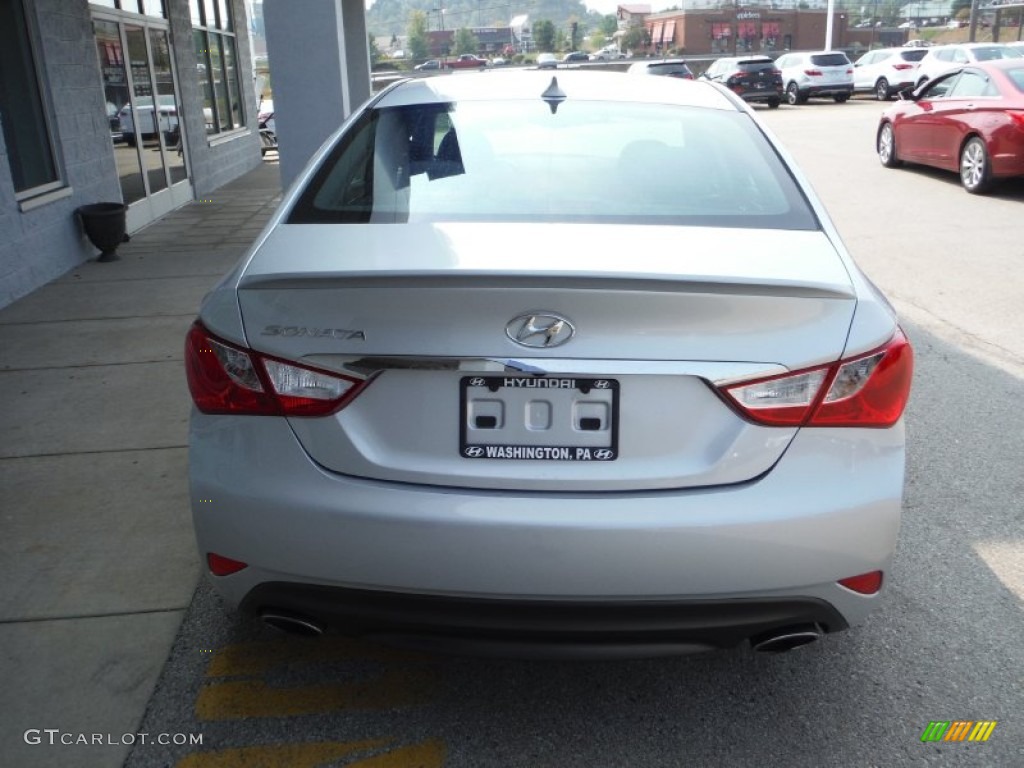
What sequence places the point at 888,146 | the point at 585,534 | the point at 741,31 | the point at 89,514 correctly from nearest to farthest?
the point at 585,534 < the point at 89,514 < the point at 888,146 < the point at 741,31

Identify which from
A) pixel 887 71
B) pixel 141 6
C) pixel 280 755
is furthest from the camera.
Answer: pixel 887 71

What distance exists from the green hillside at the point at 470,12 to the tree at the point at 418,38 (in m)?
22.8

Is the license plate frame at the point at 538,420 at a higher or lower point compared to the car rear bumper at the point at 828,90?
higher

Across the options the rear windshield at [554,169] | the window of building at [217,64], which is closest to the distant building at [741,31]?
the window of building at [217,64]

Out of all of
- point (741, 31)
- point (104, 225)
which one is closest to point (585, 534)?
point (104, 225)

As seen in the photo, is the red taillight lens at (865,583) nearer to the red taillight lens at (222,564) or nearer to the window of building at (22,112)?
the red taillight lens at (222,564)

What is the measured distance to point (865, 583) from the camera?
2.36m

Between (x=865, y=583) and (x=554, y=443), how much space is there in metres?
0.85

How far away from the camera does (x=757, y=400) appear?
2213 millimetres

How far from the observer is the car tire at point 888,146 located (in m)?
14.3

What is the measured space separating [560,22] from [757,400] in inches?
6488

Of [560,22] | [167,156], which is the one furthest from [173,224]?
[560,22]

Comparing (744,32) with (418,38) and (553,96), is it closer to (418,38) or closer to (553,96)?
(418,38)

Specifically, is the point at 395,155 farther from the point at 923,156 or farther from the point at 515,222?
the point at 923,156
